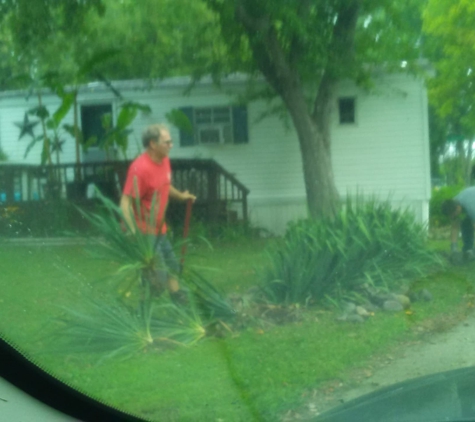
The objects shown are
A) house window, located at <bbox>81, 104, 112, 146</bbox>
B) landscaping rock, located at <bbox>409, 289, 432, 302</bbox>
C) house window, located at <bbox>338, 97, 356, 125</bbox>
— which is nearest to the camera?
house window, located at <bbox>81, 104, 112, 146</bbox>

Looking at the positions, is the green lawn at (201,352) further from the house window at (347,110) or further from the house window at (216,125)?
the house window at (347,110)

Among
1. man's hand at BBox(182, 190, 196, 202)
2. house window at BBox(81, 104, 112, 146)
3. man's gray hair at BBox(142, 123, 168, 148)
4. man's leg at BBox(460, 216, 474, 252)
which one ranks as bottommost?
man's leg at BBox(460, 216, 474, 252)

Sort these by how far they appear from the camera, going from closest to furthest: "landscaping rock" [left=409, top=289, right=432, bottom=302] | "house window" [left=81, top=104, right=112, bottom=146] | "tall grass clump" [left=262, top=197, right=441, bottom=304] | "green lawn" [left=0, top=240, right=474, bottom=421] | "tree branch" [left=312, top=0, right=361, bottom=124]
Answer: "green lawn" [left=0, top=240, right=474, bottom=421]
"house window" [left=81, top=104, right=112, bottom=146]
"tree branch" [left=312, top=0, right=361, bottom=124]
"tall grass clump" [left=262, top=197, right=441, bottom=304]
"landscaping rock" [left=409, top=289, right=432, bottom=302]

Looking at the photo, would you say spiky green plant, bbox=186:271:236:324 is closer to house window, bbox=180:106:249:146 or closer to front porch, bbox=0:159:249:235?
front porch, bbox=0:159:249:235

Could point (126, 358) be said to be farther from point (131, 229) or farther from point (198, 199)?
point (198, 199)

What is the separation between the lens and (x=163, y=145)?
4.71 metres

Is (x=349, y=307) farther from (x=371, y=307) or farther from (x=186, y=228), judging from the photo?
(x=186, y=228)

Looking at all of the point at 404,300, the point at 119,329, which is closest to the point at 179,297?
the point at 119,329

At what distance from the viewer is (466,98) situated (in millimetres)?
5691

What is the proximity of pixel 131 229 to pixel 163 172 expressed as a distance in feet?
1.55

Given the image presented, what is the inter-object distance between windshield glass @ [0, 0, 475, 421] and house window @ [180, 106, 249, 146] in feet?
0.05

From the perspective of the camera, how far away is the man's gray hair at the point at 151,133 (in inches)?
184

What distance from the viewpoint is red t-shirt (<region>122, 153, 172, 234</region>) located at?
469 centimetres

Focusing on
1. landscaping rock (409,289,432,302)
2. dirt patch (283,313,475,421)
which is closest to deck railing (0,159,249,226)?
dirt patch (283,313,475,421)
